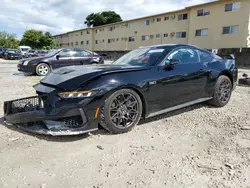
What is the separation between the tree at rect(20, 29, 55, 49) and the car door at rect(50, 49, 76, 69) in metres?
42.0

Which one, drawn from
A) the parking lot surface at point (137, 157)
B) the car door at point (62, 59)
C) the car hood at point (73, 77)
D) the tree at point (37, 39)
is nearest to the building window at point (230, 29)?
the car door at point (62, 59)

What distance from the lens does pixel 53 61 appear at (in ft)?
30.2

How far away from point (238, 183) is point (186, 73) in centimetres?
206

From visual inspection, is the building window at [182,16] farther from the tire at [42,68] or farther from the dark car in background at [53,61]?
the tire at [42,68]

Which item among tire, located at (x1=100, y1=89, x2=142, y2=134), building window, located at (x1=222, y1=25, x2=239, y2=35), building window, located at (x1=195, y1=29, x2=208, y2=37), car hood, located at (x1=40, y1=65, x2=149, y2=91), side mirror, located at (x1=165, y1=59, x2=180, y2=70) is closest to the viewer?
car hood, located at (x1=40, y1=65, x2=149, y2=91)

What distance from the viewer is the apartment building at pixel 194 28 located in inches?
765

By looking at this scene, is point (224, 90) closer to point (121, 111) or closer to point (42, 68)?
point (121, 111)

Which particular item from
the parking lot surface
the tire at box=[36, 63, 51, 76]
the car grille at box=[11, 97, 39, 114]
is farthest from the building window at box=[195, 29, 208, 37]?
the car grille at box=[11, 97, 39, 114]

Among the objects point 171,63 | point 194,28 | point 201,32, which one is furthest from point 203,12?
point 171,63

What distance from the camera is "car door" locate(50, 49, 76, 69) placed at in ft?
30.0

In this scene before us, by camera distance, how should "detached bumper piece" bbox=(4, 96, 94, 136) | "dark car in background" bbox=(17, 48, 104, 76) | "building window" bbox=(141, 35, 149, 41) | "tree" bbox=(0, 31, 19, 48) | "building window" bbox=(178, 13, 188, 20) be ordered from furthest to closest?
"tree" bbox=(0, 31, 19, 48), "building window" bbox=(141, 35, 149, 41), "building window" bbox=(178, 13, 188, 20), "dark car in background" bbox=(17, 48, 104, 76), "detached bumper piece" bbox=(4, 96, 94, 136)

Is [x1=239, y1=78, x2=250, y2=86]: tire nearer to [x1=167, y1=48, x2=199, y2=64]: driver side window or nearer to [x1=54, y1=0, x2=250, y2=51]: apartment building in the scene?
[x1=167, y1=48, x2=199, y2=64]: driver side window

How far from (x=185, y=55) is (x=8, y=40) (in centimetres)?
7051

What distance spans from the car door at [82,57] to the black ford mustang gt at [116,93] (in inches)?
233
